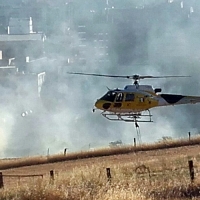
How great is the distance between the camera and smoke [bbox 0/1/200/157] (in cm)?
4187

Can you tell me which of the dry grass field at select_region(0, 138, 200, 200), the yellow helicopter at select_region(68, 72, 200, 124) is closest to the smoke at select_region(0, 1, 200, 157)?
the dry grass field at select_region(0, 138, 200, 200)

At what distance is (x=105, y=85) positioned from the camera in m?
49.0

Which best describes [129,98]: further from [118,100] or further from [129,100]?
[118,100]

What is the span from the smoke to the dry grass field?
1333 centimetres

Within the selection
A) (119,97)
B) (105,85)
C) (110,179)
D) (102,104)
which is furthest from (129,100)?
(105,85)

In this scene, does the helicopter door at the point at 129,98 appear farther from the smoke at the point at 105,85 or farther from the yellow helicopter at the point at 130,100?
the smoke at the point at 105,85

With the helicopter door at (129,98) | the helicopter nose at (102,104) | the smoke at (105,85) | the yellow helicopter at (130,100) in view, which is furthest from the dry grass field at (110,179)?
the smoke at (105,85)

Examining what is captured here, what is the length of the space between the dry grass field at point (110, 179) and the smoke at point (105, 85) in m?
13.3

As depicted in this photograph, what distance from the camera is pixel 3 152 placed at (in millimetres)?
37125

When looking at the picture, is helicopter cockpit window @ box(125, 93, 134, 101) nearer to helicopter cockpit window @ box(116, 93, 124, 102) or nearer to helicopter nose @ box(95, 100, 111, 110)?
helicopter cockpit window @ box(116, 93, 124, 102)

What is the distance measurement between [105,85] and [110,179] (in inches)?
1486

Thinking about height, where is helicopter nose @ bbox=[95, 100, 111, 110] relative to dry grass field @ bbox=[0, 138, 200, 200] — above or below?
above

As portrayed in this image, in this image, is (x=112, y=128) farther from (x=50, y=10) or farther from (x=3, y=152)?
(x=50, y=10)

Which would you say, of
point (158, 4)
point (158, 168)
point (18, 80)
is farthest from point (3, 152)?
point (158, 4)
